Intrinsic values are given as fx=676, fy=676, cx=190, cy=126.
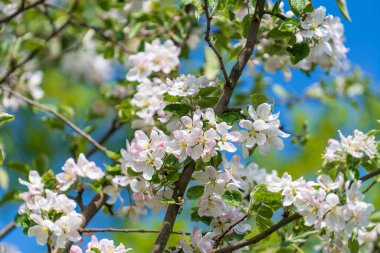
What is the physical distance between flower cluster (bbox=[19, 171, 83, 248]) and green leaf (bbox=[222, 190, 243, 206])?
330 millimetres

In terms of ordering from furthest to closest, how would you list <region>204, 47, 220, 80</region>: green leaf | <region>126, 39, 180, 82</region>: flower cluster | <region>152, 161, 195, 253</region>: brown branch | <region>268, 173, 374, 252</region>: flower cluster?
<region>204, 47, 220, 80</region>: green leaf < <region>126, 39, 180, 82</region>: flower cluster < <region>152, 161, 195, 253</region>: brown branch < <region>268, 173, 374, 252</region>: flower cluster

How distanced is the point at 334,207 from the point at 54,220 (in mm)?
637

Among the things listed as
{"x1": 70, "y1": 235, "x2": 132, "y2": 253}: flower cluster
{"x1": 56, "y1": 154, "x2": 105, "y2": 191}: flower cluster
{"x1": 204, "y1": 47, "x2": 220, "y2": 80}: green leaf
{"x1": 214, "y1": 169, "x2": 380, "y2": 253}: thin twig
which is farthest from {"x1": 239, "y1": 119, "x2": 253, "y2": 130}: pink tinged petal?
{"x1": 204, "y1": 47, "x2": 220, "y2": 80}: green leaf

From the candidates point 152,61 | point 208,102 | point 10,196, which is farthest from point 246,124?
point 10,196

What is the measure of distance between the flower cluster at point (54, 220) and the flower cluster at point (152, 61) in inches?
22.1

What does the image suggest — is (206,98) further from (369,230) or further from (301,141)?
(301,141)

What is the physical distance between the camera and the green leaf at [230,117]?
1.45 m

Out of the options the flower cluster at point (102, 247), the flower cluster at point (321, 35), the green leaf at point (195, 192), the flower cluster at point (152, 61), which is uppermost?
the flower cluster at point (152, 61)

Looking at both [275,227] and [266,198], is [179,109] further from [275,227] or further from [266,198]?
[275,227]

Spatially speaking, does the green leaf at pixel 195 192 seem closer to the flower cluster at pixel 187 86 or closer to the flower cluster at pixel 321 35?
the flower cluster at pixel 187 86

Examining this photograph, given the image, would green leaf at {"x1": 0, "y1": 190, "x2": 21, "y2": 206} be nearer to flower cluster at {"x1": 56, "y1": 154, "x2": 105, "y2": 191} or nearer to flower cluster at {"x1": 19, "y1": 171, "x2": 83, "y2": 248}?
flower cluster at {"x1": 56, "y1": 154, "x2": 105, "y2": 191}

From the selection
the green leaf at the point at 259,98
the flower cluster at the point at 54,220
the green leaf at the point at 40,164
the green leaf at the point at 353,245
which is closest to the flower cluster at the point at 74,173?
the flower cluster at the point at 54,220

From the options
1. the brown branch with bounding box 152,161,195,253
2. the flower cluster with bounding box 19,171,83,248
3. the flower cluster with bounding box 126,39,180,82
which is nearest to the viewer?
the brown branch with bounding box 152,161,195,253

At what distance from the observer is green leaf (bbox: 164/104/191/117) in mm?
1548
